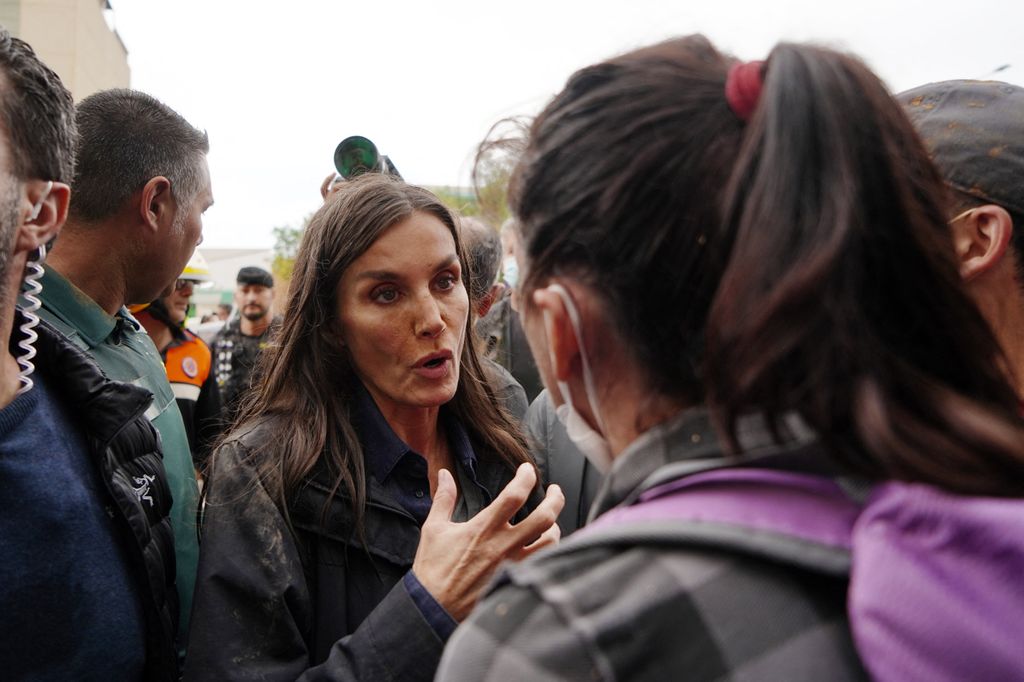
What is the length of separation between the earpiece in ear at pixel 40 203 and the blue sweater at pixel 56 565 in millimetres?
370

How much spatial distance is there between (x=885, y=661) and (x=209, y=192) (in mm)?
2946

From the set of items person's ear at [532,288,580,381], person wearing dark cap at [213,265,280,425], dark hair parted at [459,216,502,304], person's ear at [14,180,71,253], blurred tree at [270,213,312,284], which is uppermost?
person's ear at [14,180,71,253]

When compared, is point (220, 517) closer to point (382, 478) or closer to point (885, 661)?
point (382, 478)

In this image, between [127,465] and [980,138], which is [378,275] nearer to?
[127,465]

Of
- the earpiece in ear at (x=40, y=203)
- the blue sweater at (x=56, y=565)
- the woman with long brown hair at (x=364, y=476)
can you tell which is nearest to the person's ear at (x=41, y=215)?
the earpiece in ear at (x=40, y=203)

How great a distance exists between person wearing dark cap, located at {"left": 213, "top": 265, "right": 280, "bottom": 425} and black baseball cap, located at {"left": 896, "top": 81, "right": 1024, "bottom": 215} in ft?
16.5

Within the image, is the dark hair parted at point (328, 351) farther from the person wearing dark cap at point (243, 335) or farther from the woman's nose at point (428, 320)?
the person wearing dark cap at point (243, 335)

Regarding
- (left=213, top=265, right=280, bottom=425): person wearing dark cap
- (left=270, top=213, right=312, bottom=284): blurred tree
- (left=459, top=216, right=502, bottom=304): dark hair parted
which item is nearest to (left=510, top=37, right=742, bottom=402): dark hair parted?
(left=459, top=216, right=502, bottom=304): dark hair parted

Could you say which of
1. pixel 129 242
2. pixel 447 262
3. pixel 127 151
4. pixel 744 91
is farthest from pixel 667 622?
pixel 127 151

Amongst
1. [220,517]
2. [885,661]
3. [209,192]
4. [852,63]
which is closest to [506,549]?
[220,517]

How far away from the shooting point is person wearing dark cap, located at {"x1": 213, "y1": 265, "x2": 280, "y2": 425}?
630 cm

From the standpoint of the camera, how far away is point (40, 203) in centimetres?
159

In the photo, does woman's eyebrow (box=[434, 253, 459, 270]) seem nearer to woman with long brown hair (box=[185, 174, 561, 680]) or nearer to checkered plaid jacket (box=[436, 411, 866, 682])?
woman with long brown hair (box=[185, 174, 561, 680])

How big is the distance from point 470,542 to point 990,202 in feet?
4.33
